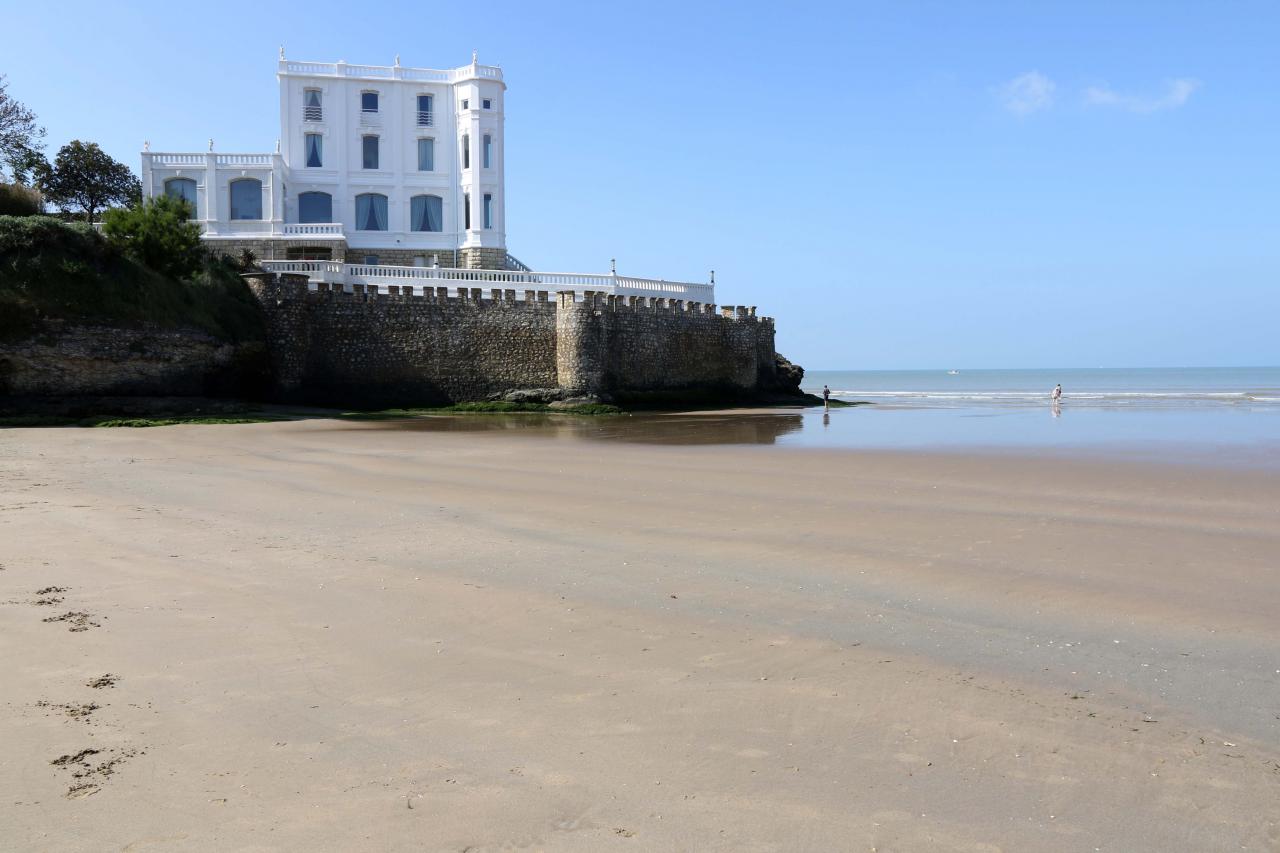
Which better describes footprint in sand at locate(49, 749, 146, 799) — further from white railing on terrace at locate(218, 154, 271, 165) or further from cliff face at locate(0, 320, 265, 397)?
white railing on terrace at locate(218, 154, 271, 165)

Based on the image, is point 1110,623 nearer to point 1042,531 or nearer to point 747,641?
point 747,641

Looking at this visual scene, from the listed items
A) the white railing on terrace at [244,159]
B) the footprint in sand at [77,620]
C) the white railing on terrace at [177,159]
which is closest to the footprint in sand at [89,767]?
the footprint in sand at [77,620]

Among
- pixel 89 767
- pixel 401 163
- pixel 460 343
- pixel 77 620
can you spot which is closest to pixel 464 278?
pixel 460 343

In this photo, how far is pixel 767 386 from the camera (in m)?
34.6

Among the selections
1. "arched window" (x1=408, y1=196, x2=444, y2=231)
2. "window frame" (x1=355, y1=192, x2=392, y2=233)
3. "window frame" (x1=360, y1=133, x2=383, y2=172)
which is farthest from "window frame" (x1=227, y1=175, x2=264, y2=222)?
"arched window" (x1=408, y1=196, x2=444, y2=231)

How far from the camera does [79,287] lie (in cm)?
2038

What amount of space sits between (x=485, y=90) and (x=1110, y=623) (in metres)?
34.6

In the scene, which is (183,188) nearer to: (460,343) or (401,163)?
(401,163)

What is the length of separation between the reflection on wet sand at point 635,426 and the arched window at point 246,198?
13.4 m

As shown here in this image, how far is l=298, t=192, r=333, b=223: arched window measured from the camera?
117 feet

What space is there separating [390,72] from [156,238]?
53.4 ft

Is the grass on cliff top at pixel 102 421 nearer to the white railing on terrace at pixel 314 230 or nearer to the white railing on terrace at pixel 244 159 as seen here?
the white railing on terrace at pixel 314 230

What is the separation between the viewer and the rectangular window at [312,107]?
1421 inches

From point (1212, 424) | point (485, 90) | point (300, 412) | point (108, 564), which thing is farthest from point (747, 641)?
point (485, 90)
